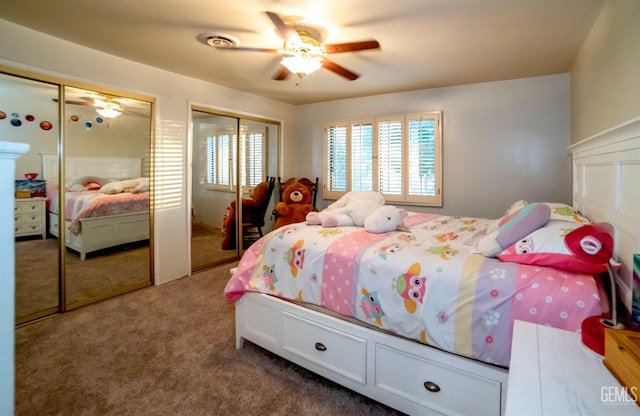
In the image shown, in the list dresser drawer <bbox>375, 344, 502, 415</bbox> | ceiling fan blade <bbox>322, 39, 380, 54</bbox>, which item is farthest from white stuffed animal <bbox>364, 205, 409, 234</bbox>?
ceiling fan blade <bbox>322, 39, 380, 54</bbox>

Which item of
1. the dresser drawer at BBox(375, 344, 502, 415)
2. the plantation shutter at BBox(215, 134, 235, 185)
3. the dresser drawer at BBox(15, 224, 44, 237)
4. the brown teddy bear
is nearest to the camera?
the dresser drawer at BBox(375, 344, 502, 415)

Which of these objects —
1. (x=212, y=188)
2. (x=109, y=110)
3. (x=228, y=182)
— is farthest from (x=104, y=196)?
(x=228, y=182)

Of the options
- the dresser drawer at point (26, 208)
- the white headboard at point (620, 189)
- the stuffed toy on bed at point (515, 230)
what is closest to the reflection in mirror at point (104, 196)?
the dresser drawer at point (26, 208)

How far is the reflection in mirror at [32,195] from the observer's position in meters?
2.48

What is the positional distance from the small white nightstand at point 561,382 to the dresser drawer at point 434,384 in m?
0.52

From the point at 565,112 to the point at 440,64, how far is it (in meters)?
1.47

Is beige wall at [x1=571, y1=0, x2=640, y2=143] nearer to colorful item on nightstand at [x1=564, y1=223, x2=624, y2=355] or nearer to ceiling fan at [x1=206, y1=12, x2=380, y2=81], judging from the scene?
colorful item on nightstand at [x1=564, y1=223, x2=624, y2=355]

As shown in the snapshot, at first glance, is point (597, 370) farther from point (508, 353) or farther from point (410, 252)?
point (410, 252)

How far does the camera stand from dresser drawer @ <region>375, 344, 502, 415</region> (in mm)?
1398

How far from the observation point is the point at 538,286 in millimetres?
1324

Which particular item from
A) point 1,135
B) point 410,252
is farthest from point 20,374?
point 410,252

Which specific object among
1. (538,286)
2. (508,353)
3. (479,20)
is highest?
(479,20)

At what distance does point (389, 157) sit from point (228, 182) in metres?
2.25

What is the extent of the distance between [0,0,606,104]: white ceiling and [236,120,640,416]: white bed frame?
0.98 metres
